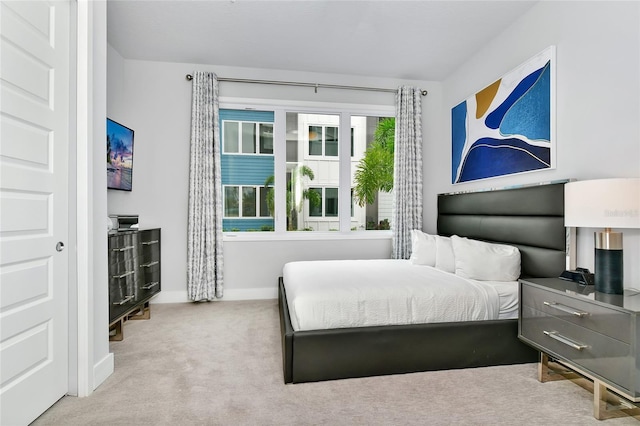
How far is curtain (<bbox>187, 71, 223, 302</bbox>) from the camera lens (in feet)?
12.4

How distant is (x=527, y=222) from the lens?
2.69 meters

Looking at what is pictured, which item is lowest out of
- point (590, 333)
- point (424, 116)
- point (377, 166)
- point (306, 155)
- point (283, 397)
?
point (283, 397)

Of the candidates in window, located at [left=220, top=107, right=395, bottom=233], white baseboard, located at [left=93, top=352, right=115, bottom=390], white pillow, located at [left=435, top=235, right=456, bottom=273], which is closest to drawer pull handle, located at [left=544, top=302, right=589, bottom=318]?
white pillow, located at [left=435, top=235, right=456, bottom=273]

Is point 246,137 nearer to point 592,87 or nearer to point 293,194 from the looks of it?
point 293,194

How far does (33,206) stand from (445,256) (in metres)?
3.03

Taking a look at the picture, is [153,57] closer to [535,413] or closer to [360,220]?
[360,220]

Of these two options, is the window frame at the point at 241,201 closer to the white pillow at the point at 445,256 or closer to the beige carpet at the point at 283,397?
the beige carpet at the point at 283,397

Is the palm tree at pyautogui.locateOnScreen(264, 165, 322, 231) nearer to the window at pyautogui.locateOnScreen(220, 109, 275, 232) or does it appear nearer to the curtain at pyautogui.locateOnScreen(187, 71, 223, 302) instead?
the window at pyautogui.locateOnScreen(220, 109, 275, 232)

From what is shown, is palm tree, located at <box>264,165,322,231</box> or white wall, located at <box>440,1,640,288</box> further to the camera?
palm tree, located at <box>264,165,322,231</box>

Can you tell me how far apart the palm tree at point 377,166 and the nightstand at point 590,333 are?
7.91 feet

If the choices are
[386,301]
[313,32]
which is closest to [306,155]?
[313,32]

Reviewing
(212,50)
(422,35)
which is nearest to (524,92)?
(422,35)

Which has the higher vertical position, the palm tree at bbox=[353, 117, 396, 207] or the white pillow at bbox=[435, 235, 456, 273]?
the palm tree at bbox=[353, 117, 396, 207]

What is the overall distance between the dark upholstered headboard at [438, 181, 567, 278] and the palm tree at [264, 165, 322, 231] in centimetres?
187
